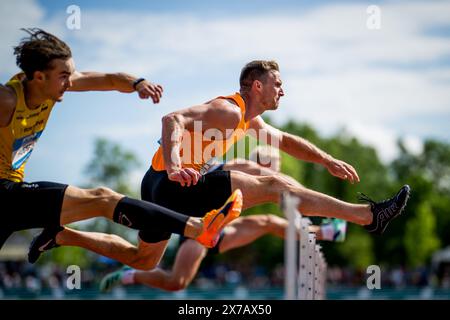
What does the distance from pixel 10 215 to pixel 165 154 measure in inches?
53.2

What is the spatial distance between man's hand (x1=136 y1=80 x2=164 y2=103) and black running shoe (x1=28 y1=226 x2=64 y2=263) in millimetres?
1725

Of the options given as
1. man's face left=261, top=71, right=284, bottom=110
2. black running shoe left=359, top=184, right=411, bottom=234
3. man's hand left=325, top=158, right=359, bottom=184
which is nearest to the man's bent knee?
man's hand left=325, top=158, right=359, bottom=184

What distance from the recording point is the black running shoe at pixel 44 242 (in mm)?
7161

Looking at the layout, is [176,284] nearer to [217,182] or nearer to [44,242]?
[44,242]

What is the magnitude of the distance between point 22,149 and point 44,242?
1.38m

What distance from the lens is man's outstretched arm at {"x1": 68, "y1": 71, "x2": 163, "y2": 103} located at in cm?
634

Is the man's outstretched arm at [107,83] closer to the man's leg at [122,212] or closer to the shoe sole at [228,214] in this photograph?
A: the man's leg at [122,212]

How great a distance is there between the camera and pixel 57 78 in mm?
6051

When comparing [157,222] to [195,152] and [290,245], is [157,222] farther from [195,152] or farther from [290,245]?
[290,245]

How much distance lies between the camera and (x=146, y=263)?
24.8 ft

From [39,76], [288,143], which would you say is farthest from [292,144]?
[39,76]

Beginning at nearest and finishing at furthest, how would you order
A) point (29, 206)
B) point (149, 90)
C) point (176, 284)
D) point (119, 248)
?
1. point (29, 206)
2. point (149, 90)
3. point (119, 248)
4. point (176, 284)

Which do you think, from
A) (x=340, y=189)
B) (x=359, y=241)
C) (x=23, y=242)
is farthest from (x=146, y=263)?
(x=23, y=242)

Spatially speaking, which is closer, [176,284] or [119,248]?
[119,248]
